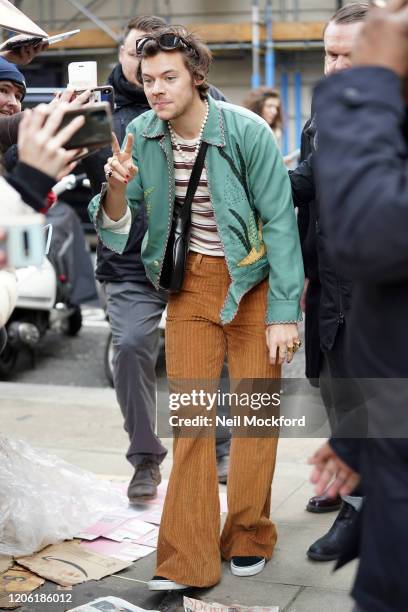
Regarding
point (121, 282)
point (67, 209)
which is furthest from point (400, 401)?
point (67, 209)

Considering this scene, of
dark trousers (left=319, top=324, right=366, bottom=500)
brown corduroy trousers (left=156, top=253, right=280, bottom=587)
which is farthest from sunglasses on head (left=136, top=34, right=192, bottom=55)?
dark trousers (left=319, top=324, right=366, bottom=500)

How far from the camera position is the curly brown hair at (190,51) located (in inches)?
144

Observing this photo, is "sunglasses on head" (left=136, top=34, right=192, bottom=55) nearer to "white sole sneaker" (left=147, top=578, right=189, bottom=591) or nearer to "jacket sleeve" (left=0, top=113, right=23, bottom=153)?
"jacket sleeve" (left=0, top=113, right=23, bottom=153)

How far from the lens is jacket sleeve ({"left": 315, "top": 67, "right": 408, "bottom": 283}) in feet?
5.47

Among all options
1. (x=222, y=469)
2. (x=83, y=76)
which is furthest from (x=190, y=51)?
(x=222, y=469)

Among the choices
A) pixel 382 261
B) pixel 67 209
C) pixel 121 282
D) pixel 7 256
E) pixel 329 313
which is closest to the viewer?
pixel 382 261

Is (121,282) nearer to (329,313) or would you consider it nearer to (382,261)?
(329,313)

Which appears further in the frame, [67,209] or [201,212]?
[67,209]

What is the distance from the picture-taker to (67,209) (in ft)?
29.4

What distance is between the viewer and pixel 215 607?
3471 millimetres

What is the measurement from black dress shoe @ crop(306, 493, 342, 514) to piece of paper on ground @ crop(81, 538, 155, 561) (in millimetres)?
808

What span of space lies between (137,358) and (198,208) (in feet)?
3.23

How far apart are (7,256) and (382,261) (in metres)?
0.80

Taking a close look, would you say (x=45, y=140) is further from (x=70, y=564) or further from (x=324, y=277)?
(x=70, y=564)
